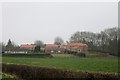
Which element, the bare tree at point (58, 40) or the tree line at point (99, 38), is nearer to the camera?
the tree line at point (99, 38)

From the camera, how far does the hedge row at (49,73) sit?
48.7ft

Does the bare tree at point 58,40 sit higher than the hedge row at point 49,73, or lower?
higher

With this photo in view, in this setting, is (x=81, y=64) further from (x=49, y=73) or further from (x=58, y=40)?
(x=58, y=40)

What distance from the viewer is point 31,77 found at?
22.8 meters

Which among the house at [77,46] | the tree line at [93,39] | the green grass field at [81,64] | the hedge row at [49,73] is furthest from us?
the house at [77,46]

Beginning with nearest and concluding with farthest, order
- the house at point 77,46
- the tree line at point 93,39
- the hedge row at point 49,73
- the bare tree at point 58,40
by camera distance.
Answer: the hedge row at point 49,73 < the tree line at point 93,39 < the house at point 77,46 < the bare tree at point 58,40

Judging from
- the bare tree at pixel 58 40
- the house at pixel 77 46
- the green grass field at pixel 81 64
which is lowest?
the green grass field at pixel 81 64

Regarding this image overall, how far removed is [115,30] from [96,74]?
78.0m

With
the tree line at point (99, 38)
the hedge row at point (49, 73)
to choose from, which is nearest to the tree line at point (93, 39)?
the tree line at point (99, 38)

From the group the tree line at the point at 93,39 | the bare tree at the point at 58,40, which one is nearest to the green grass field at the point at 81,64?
the tree line at the point at 93,39

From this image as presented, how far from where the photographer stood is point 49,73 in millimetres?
20234

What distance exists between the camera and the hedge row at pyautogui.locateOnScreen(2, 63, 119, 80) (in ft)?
48.7

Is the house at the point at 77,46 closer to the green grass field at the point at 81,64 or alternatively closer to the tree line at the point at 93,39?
the tree line at the point at 93,39

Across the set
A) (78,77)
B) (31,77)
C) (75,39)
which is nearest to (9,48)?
(75,39)
